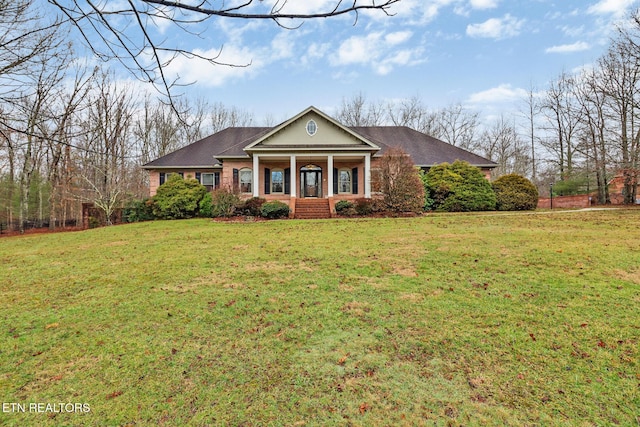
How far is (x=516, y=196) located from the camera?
61.1ft

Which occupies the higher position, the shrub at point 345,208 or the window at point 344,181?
the window at point 344,181

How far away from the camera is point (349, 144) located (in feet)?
62.6

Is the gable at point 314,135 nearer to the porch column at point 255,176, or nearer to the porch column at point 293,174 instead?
the porch column at point 293,174

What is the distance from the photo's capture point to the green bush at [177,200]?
18.1 metres

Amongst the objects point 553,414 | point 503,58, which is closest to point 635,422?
point 553,414

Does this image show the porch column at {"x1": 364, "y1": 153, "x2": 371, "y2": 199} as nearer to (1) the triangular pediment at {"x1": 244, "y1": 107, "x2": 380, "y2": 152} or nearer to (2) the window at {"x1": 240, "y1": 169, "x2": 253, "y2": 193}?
(1) the triangular pediment at {"x1": 244, "y1": 107, "x2": 380, "y2": 152}

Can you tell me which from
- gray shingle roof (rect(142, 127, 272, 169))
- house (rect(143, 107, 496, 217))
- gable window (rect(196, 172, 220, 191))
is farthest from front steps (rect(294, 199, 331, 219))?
gable window (rect(196, 172, 220, 191))

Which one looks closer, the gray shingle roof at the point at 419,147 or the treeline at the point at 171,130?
the treeline at the point at 171,130

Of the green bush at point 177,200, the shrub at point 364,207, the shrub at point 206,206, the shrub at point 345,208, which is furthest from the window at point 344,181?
the green bush at point 177,200

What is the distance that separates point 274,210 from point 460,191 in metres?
10.6

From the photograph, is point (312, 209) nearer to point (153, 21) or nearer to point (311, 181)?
point (311, 181)

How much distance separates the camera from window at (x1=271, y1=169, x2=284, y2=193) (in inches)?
829

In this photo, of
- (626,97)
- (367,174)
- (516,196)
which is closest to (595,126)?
(626,97)

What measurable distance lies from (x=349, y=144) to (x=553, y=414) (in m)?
17.5
